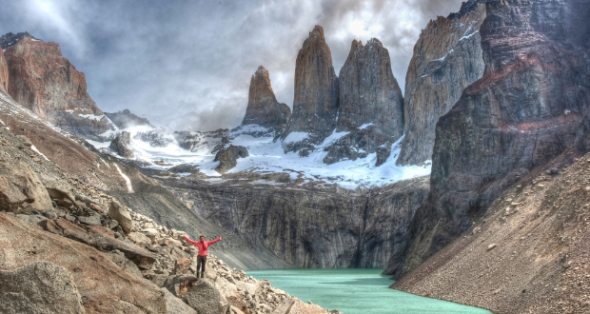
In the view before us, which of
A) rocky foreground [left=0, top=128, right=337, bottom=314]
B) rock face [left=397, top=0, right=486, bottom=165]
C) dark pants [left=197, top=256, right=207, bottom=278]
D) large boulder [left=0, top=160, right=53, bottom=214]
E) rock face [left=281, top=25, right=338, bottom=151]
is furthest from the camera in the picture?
rock face [left=281, top=25, right=338, bottom=151]

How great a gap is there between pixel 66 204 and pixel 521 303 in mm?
16534

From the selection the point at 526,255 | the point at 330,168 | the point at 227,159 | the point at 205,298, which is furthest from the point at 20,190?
the point at 330,168

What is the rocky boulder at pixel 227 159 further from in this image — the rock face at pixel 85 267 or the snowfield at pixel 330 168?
the rock face at pixel 85 267

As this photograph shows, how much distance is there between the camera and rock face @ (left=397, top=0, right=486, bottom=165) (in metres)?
101

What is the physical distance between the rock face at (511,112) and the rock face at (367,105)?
9017cm

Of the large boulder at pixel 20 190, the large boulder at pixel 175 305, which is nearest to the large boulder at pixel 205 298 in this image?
the large boulder at pixel 175 305

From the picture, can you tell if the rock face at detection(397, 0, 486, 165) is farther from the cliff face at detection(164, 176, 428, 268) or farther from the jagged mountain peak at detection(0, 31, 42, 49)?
the jagged mountain peak at detection(0, 31, 42, 49)

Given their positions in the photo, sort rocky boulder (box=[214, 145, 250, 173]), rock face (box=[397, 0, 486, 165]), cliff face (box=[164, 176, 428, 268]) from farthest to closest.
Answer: rocky boulder (box=[214, 145, 250, 173]), rock face (box=[397, 0, 486, 165]), cliff face (box=[164, 176, 428, 268])

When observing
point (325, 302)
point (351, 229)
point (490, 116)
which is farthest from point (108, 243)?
point (351, 229)

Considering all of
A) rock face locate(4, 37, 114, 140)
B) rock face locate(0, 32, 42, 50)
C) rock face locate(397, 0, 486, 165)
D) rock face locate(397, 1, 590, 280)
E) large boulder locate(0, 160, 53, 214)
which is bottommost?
large boulder locate(0, 160, 53, 214)

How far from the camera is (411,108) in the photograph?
116 metres

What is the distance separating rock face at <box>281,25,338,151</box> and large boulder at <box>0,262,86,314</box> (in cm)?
15102

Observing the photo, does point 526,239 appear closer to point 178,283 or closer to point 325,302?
point 325,302

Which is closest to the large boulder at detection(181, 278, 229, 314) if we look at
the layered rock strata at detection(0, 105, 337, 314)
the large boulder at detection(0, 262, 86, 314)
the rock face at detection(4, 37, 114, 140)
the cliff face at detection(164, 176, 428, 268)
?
the layered rock strata at detection(0, 105, 337, 314)
